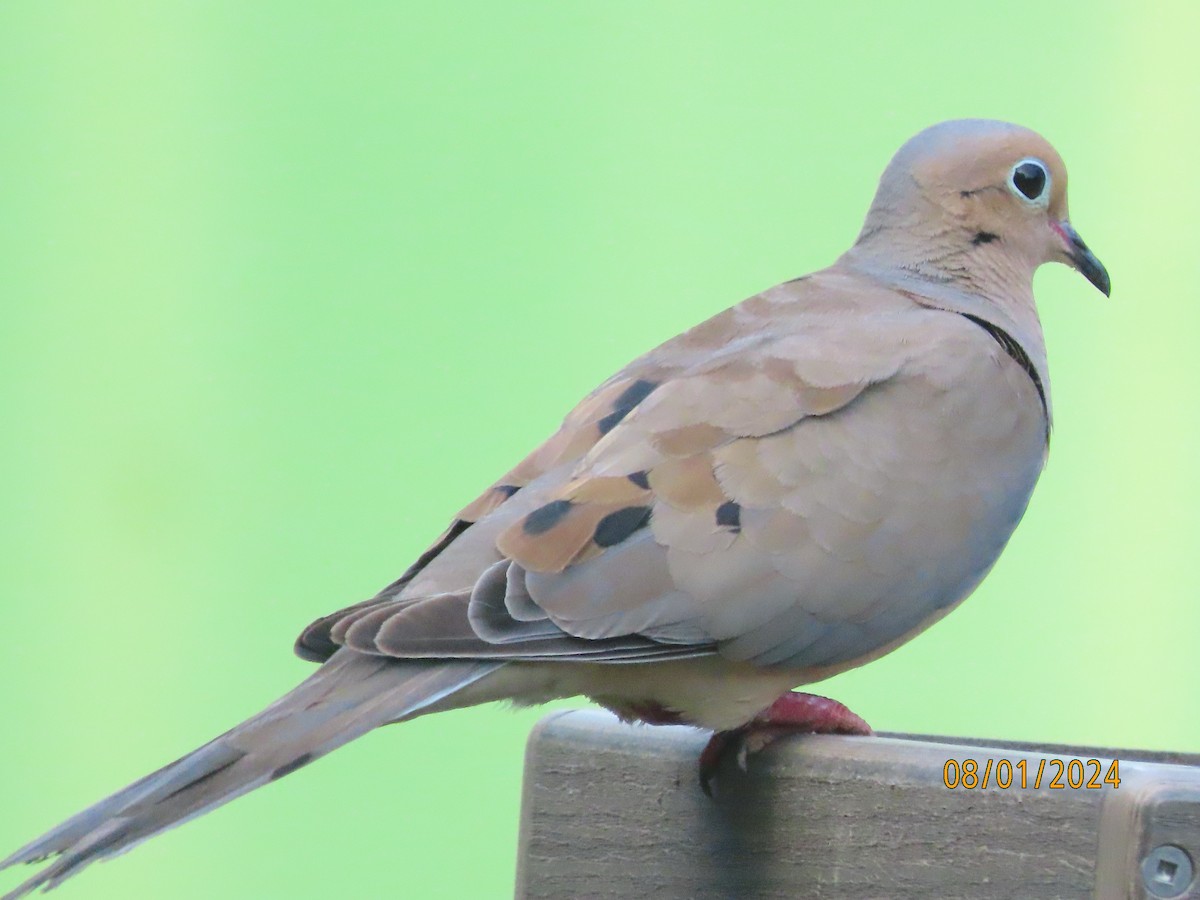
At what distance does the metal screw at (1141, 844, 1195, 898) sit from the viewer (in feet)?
2.82

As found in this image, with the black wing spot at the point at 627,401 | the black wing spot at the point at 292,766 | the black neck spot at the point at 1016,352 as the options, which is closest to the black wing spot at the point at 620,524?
the black wing spot at the point at 627,401

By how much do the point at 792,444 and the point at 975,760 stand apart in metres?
0.30

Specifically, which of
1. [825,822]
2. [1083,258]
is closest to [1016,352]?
[1083,258]

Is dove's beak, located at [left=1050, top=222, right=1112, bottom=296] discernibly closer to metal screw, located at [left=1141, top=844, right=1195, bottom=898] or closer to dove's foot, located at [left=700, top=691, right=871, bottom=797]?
dove's foot, located at [left=700, top=691, right=871, bottom=797]

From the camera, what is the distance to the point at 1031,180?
1.61m

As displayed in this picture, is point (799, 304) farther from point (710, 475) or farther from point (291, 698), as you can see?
point (291, 698)

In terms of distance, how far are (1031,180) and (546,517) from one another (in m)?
0.67

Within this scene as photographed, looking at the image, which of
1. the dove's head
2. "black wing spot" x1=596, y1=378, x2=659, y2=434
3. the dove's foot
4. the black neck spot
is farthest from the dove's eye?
the dove's foot

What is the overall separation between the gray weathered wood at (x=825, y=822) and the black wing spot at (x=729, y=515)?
0.51 ft

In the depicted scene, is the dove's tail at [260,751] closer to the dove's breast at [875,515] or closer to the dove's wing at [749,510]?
the dove's wing at [749,510]

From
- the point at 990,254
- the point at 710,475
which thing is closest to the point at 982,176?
the point at 990,254

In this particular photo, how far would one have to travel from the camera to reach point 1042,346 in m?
1.60

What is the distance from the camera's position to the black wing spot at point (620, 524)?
3.86 ft

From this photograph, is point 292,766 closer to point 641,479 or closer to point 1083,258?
point 641,479
